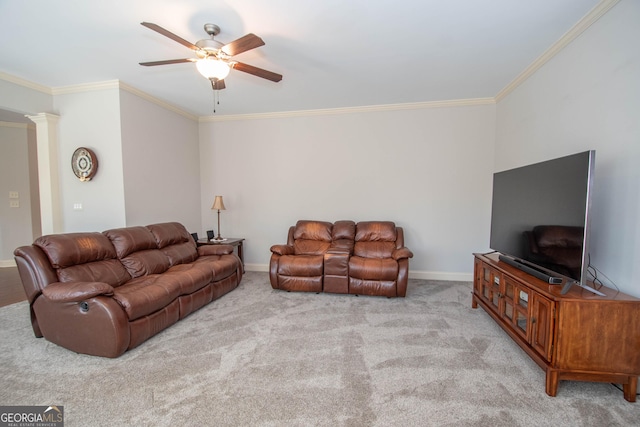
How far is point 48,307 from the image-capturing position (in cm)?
231

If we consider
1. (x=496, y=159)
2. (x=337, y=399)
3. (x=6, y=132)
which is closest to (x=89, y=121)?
(x=6, y=132)

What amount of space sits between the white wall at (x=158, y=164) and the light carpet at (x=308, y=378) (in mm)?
1797

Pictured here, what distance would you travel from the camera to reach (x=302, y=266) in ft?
12.2

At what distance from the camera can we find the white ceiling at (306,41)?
2129mm

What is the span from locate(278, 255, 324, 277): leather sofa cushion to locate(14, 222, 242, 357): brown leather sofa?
80cm

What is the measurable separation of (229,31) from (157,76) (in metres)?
1.45

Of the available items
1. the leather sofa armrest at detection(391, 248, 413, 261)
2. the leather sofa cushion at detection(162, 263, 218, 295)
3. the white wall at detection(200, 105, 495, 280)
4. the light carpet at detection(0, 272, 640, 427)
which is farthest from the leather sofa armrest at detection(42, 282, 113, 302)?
the leather sofa armrest at detection(391, 248, 413, 261)

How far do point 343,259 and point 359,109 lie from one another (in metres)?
2.50

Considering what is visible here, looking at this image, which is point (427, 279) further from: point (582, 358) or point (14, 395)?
point (14, 395)

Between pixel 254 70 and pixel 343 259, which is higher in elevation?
pixel 254 70

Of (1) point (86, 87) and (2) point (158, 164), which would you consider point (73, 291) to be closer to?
(2) point (158, 164)

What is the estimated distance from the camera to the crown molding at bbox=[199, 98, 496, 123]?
4.15 meters

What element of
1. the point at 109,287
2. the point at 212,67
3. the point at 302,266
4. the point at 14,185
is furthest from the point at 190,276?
the point at 14,185

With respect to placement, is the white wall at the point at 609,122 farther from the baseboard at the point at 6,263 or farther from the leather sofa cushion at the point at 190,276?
the baseboard at the point at 6,263
